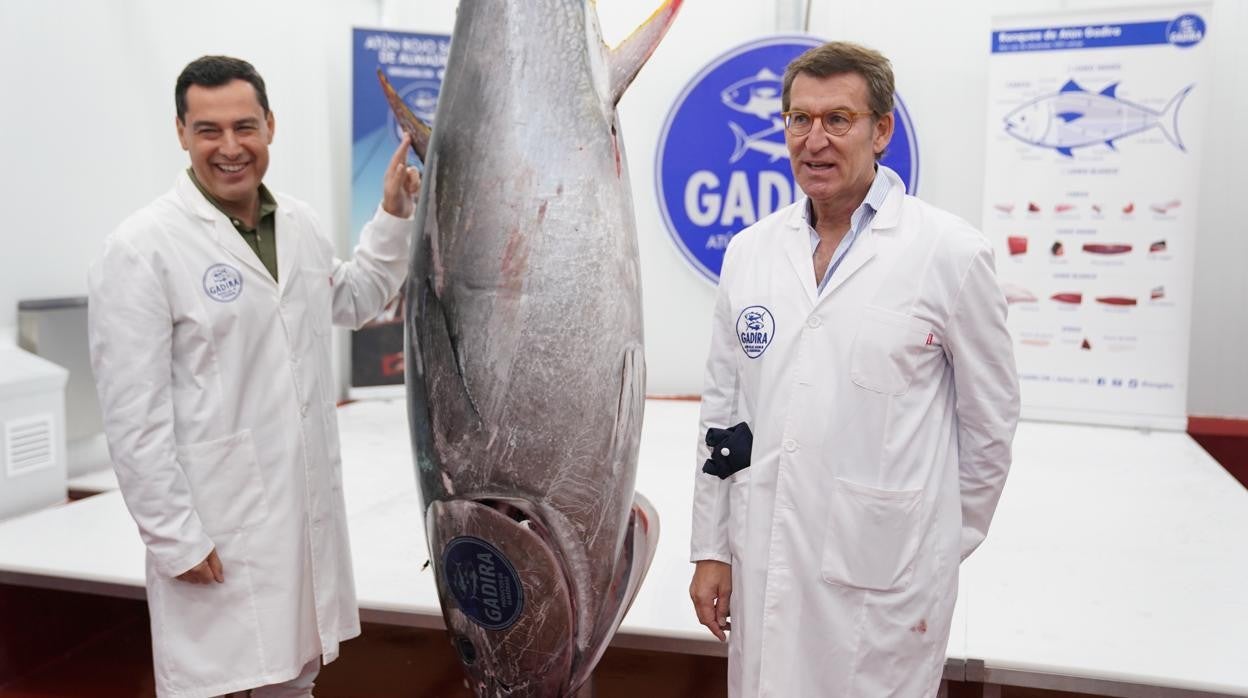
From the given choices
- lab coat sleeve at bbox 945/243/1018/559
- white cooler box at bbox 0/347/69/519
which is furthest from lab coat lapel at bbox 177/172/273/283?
white cooler box at bbox 0/347/69/519

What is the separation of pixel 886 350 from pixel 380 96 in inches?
150

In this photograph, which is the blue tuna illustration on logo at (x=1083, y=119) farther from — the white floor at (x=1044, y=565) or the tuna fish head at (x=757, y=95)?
the white floor at (x=1044, y=565)

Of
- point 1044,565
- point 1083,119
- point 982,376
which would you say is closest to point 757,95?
point 1083,119

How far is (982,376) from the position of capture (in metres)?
1.27

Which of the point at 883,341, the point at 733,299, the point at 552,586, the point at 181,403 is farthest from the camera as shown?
the point at 181,403


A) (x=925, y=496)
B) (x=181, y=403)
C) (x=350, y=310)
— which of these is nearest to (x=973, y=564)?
(x=925, y=496)

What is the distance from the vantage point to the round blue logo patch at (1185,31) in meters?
3.67

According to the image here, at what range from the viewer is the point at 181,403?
1528 millimetres

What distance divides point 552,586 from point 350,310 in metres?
0.99

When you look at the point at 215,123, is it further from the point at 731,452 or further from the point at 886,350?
the point at 886,350

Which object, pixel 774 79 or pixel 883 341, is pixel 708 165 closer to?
pixel 774 79

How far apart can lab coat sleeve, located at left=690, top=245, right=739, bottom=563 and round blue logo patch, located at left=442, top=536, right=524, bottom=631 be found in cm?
48

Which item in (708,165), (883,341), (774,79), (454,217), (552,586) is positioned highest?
(774,79)

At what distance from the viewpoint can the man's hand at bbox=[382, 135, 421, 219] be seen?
4.41 ft
